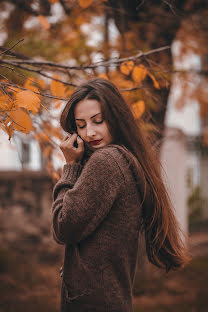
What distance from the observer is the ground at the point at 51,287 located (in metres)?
3.69

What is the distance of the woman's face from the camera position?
5.05ft

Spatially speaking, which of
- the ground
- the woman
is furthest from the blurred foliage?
the woman

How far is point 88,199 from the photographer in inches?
53.6

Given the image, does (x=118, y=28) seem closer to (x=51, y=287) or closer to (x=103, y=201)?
(x=103, y=201)

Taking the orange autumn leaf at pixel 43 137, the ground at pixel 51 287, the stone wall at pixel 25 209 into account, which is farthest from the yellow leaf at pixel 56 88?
the stone wall at pixel 25 209

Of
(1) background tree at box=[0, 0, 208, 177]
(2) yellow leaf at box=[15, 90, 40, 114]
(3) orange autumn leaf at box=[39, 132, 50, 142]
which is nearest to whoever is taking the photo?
(2) yellow leaf at box=[15, 90, 40, 114]

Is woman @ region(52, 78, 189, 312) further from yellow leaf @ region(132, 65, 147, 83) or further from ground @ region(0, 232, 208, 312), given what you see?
ground @ region(0, 232, 208, 312)

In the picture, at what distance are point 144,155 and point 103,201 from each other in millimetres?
364

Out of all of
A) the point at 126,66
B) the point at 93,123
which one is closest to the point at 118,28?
the point at 126,66

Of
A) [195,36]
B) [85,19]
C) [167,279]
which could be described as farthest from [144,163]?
[167,279]

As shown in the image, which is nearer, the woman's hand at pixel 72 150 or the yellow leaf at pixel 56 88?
the woman's hand at pixel 72 150

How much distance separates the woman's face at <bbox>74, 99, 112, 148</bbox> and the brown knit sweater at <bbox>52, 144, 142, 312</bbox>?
0.08 metres

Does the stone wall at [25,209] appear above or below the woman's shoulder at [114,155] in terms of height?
below

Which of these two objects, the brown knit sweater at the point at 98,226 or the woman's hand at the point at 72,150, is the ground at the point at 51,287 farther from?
the woman's hand at the point at 72,150
